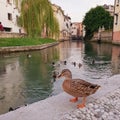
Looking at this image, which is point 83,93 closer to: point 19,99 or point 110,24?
point 19,99

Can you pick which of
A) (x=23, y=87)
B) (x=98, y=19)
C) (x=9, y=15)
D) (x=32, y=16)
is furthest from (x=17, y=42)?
(x=98, y=19)

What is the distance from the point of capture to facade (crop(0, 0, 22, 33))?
115 feet

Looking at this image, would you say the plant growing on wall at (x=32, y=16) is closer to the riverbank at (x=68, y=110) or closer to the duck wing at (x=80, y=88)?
the riverbank at (x=68, y=110)

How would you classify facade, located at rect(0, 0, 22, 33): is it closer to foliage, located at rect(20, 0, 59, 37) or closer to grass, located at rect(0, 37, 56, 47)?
foliage, located at rect(20, 0, 59, 37)

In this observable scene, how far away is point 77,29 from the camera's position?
157m

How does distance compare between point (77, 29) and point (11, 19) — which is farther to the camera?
point (77, 29)

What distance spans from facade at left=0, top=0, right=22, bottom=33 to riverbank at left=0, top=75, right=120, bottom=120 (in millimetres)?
31090

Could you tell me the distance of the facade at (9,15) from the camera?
3497 centimetres

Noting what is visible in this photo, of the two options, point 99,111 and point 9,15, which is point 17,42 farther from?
point 99,111

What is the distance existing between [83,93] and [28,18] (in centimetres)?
2786

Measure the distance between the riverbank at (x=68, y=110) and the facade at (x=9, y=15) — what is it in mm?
31090

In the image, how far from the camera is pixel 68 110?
4.74 meters

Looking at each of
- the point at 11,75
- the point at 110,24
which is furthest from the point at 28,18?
the point at 110,24

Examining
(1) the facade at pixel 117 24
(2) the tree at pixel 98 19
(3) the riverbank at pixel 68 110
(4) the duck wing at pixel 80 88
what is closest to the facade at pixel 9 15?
(1) the facade at pixel 117 24
